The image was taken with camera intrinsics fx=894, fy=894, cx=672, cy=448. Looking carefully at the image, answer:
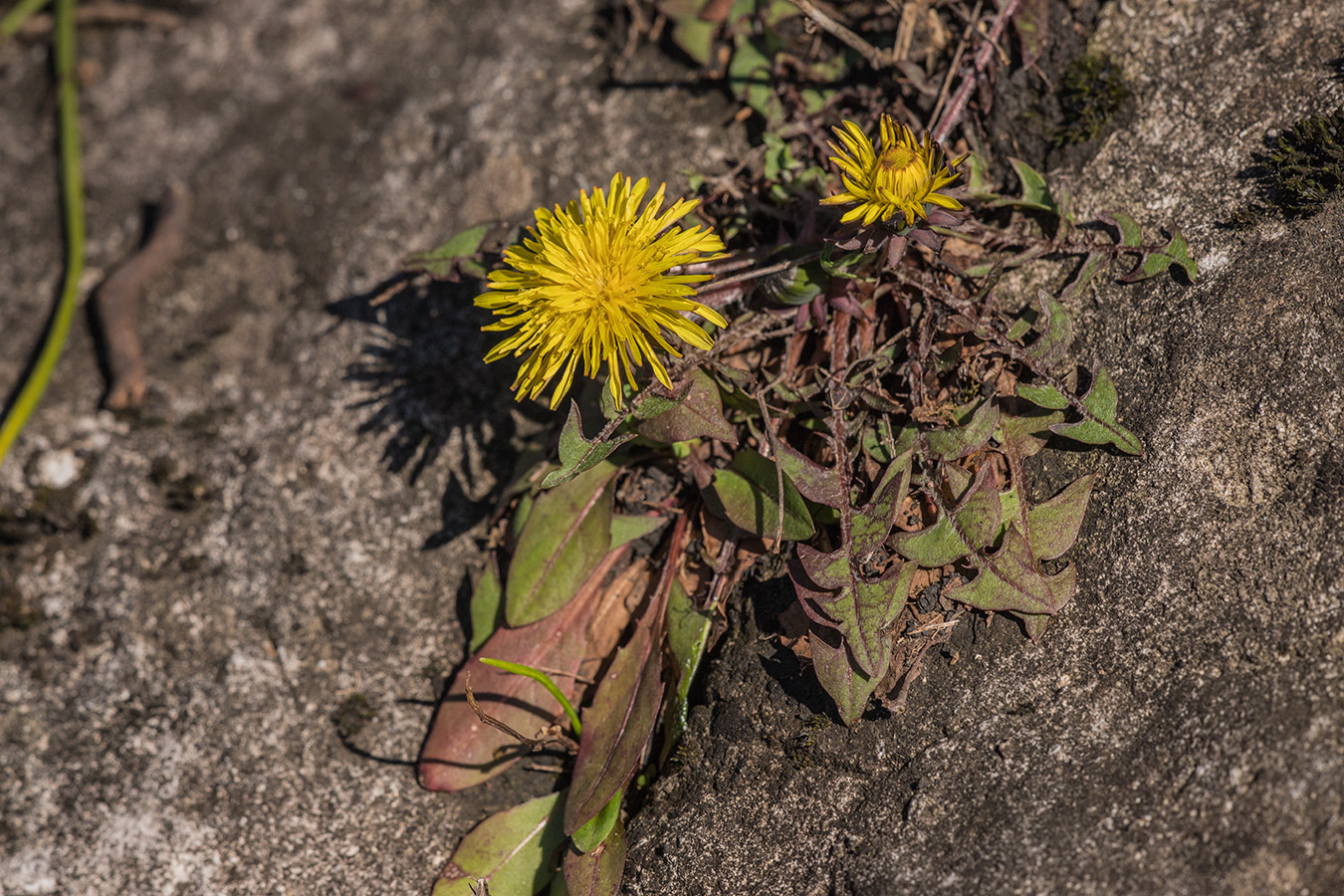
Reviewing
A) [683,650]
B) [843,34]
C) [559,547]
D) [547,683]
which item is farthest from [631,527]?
[843,34]

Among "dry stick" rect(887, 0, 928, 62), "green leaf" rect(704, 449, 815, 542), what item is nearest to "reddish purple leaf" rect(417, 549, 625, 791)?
"green leaf" rect(704, 449, 815, 542)

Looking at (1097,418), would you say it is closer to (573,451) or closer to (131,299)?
(573,451)

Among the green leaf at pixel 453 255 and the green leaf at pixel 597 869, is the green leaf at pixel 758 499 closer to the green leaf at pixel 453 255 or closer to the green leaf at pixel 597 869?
the green leaf at pixel 597 869

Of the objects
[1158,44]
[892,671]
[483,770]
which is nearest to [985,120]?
[1158,44]

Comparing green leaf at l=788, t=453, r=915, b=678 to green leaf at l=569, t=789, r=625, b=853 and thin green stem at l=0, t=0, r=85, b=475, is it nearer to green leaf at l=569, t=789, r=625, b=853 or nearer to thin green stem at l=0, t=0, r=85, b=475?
green leaf at l=569, t=789, r=625, b=853

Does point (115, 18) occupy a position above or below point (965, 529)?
above

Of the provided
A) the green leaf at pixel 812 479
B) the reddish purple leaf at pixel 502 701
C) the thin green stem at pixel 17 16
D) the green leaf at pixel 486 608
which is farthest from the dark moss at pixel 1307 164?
the thin green stem at pixel 17 16
